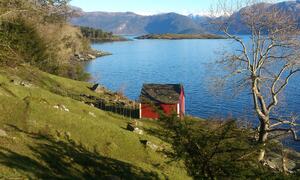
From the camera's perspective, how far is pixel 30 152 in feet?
63.6

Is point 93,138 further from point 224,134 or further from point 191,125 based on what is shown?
point 224,134

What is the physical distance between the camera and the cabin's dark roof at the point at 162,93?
46.5 metres

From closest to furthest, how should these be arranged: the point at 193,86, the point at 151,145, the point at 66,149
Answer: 1. the point at 66,149
2. the point at 151,145
3. the point at 193,86

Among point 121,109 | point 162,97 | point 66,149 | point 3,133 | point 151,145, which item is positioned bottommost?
point 121,109

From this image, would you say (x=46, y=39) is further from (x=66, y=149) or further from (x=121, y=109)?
(x=66, y=149)

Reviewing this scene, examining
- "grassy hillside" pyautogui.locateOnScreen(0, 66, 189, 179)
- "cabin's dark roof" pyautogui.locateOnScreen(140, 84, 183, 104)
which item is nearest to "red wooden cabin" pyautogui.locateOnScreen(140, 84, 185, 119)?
"cabin's dark roof" pyautogui.locateOnScreen(140, 84, 183, 104)

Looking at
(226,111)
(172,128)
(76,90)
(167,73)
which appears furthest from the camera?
(167,73)

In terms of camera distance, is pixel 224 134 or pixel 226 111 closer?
pixel 224 134

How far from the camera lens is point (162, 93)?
47.9 m

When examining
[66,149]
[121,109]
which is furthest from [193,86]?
[66,149]

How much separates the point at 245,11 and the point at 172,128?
12.9 m

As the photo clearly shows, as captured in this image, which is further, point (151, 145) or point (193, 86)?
point (193, 86)

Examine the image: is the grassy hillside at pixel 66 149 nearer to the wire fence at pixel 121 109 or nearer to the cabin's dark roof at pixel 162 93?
the wire fence at pixel 121 109

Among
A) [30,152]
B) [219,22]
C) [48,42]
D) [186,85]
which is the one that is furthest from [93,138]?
[186,85]
